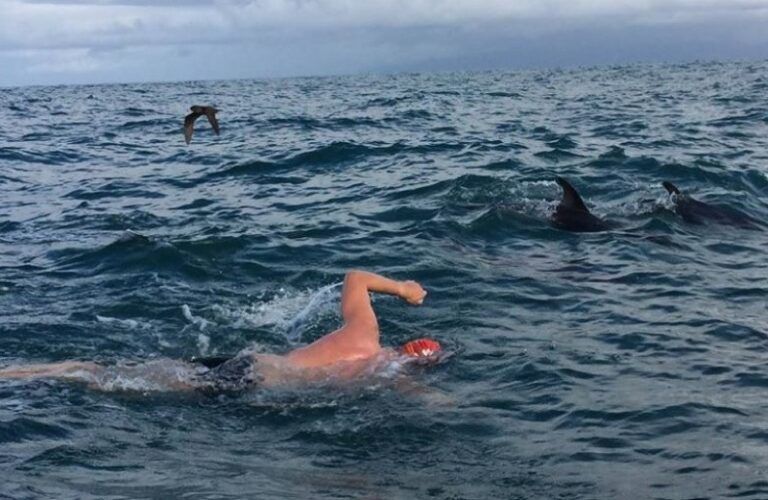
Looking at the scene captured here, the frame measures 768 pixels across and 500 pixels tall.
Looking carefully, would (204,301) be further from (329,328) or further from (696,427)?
(696,427)

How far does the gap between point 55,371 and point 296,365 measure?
6.53ft

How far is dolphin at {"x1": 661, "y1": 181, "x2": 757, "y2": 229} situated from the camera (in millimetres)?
13289

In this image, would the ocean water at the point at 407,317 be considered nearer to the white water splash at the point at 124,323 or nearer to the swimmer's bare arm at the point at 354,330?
the white water splash at the point at 124,323

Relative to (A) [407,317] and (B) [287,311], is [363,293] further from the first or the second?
(B) [287,311]

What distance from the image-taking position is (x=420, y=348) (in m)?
7.99

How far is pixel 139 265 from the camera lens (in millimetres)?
11977

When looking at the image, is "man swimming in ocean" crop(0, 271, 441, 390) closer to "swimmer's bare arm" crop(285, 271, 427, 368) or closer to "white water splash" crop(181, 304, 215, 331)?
"swimmer's bare arm" crop(285, 271, 427, 368)

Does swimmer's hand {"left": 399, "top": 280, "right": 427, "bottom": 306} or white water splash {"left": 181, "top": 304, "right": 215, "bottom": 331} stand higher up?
swimmer's hand {"left": 399, "top": 280, "right": 427, "bottom": 306}

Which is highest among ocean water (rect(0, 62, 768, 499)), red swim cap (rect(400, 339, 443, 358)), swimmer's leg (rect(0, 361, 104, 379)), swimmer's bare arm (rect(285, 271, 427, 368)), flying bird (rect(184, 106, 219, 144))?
flying bird (rect(184, 106, 219, 144))

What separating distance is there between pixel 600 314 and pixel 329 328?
8.89 ft

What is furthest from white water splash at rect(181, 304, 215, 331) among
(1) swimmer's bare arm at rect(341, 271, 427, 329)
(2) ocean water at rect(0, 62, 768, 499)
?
(1) swimmer's bare arm at rect(341, 271, 427, 329)

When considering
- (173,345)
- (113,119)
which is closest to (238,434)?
(173,345)

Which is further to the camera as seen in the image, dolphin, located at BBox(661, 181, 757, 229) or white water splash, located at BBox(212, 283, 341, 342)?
dolphin, located at BBox(661, 181, 757, 229)

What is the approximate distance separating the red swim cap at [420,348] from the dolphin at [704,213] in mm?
6637
